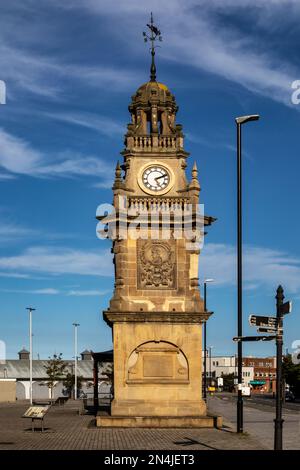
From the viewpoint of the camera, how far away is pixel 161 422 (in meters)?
32.2

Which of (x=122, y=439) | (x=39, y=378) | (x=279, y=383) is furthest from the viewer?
(x=39, y=378)

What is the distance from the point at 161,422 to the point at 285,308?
531 inches

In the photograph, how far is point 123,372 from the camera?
109 ft

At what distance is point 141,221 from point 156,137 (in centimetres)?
436

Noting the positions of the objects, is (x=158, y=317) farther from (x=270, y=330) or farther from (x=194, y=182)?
(x=270, y=330)

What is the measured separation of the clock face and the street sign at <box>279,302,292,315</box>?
1559 centimetres

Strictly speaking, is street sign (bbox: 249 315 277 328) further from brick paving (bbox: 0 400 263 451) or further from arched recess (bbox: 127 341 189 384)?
arched recess (bbox: 127 341 189 384)

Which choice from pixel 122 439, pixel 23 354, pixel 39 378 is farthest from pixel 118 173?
pixel 23 354

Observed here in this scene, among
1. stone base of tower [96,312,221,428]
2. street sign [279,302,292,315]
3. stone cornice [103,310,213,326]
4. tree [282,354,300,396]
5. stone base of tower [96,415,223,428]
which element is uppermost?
street sign [279,302,292,315]

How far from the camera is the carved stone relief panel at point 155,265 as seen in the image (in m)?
34.3

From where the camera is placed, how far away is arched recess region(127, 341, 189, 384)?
33.3 metres

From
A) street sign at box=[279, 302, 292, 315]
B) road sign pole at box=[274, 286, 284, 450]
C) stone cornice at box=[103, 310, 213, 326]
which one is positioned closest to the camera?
street sign at box=[279, 302, 292, 315]

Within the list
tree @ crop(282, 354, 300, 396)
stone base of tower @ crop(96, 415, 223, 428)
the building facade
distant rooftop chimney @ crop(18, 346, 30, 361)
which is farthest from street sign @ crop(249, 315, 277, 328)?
distant rooftop chimney @ crop(18, 346, 30, 361)
